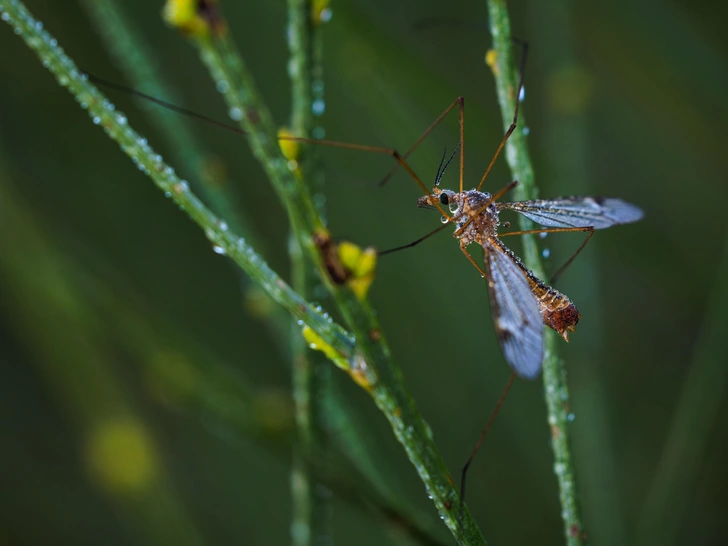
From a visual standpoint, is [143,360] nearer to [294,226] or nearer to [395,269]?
[294,226]

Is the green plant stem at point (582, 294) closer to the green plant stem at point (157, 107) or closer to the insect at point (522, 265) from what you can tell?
the insect at point (522, 265)

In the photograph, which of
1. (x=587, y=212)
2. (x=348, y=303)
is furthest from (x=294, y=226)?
(x=587, y=212)

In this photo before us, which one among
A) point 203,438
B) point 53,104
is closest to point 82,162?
point 53,104

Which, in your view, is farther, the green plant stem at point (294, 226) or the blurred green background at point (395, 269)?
the blurred green background at point (395, 269)

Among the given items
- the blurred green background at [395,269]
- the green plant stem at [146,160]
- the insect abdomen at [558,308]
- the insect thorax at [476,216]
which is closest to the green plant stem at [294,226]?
the green plant stem at [146,160]

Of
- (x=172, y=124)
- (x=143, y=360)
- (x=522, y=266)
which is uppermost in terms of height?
(x=172, y=124)

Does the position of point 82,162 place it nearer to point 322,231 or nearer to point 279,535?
point 279,535

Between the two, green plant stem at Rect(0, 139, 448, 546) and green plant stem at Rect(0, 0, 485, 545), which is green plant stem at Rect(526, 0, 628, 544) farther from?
green plant stem at Rect(0, 0, 485, 545)
